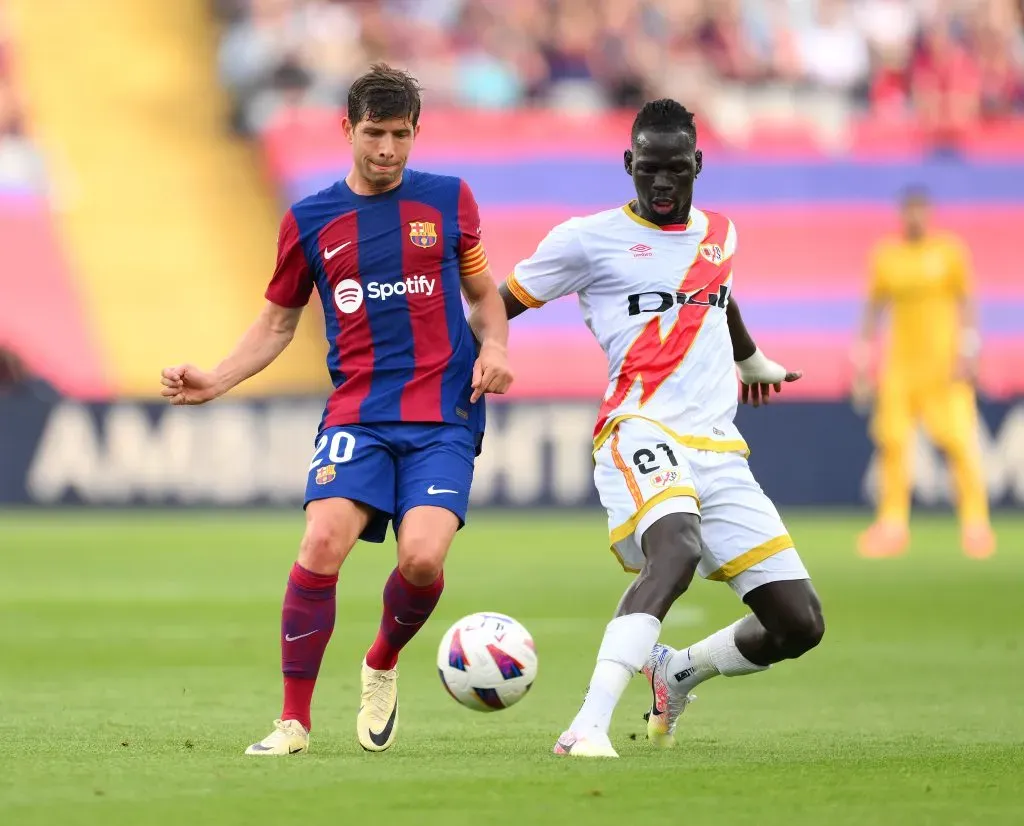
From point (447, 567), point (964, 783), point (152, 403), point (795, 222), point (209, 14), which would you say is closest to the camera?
point (964, 783)

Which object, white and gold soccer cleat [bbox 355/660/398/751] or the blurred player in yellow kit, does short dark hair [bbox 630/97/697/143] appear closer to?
white and gold soccer cleat [bbox 355/660/398/751]

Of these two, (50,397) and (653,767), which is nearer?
(653,767)

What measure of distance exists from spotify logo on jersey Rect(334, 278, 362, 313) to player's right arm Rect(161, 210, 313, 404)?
163mm

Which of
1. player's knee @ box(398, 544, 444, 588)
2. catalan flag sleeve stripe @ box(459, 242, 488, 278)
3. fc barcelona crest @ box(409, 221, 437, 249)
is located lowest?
player's knee @ box(398, 544, 444, 588)

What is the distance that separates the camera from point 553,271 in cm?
639

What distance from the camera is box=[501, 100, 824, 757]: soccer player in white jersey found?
19.9 ft

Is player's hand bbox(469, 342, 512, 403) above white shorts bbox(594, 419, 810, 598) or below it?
above

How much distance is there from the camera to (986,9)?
23438mm

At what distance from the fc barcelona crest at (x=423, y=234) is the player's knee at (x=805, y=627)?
5.39 ft

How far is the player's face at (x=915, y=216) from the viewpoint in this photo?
48.3ft

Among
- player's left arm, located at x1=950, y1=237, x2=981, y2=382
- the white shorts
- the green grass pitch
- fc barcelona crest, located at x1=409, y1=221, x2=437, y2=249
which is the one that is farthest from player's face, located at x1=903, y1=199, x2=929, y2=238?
fc barcelona crest, located at x1=409, y1=221, x2=437, y2=249

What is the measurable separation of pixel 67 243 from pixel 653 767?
19.6 metres

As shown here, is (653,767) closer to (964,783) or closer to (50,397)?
(964,783)

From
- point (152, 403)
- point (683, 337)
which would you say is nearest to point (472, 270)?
point (683, 337)
